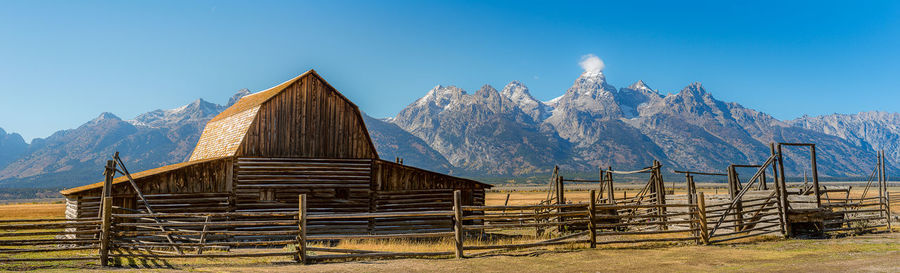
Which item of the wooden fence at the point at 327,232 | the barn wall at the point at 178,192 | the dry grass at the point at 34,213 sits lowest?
the dry grass at the point at 34,213

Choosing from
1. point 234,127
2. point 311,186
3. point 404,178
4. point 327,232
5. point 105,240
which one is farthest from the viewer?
point 234,127

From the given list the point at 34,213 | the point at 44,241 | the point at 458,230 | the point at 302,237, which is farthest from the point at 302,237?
the point at 34,213

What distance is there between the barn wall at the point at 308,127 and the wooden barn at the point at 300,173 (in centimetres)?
4

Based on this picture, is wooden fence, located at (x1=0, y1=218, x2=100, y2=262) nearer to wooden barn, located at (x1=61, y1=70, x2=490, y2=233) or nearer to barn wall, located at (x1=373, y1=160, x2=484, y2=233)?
wooden barn, located at (x1=61, y1=70, x2=490, y2=233)

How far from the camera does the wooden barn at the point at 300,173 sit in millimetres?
19766

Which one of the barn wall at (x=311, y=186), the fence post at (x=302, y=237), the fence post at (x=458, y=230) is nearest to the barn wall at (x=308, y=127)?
the barn wall at (x=311, y=186)

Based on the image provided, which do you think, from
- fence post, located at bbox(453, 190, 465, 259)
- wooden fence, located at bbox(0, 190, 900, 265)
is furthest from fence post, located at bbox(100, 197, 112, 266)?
fence post, located at bbox(453, 190, 465, 259)

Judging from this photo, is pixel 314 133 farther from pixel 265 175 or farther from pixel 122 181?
pixel 122 181

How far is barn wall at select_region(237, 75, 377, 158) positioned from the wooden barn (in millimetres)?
40

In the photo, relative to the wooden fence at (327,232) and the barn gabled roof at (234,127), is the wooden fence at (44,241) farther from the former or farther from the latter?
the barn gabled roof at (234,127)

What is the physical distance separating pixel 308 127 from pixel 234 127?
3.65m

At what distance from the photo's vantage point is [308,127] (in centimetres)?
2245

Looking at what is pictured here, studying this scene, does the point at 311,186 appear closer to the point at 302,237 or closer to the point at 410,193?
the point at 410,193

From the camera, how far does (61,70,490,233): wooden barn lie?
1977 cm
